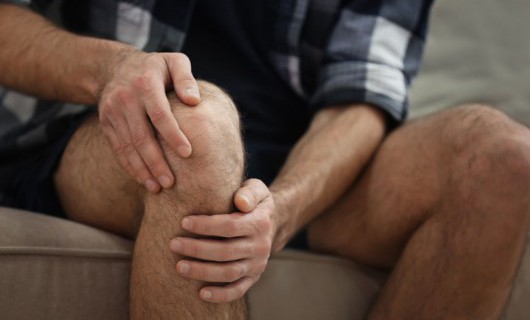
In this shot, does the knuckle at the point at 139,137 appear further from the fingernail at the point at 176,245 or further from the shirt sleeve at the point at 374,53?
the shirt sleeve at the point at 374,53

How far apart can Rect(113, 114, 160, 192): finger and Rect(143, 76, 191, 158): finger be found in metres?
0.04

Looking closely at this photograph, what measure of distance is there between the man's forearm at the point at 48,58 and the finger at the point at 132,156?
0.08 metres

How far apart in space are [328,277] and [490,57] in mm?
539

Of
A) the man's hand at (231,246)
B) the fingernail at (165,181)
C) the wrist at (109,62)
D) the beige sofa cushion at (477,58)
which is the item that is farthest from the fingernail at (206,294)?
the beige sofa cushion at (477,58)

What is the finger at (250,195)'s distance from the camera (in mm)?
630

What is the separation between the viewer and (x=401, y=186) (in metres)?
0.80

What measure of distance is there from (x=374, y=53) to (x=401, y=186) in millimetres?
208

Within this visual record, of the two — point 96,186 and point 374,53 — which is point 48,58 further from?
point 374,53

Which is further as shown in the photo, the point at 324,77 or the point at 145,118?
the point at 324,77

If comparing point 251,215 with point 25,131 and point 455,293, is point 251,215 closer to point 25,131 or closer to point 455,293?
point 455,293

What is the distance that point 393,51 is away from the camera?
93 centimetres

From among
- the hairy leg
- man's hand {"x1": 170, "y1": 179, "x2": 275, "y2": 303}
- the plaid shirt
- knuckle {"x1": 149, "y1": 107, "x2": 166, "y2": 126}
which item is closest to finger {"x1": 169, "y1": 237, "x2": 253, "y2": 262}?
man's hand {"x1": 170, "y1": 179, "x2": 275, "y2": 303}

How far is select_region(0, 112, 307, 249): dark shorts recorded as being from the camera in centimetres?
79

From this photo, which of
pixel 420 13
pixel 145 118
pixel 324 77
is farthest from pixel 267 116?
pixel 145 118
